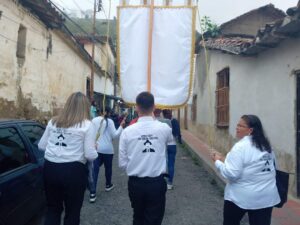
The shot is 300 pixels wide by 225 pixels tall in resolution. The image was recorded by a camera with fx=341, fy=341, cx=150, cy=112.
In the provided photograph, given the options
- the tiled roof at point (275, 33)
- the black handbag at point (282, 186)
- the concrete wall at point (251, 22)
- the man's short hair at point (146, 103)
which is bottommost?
the black handbag at point (282, 186)

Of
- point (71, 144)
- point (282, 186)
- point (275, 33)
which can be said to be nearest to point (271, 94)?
point (275, 33)

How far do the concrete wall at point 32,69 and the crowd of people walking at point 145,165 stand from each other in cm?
658

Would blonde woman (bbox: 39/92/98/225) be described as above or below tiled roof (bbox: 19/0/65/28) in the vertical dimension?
below

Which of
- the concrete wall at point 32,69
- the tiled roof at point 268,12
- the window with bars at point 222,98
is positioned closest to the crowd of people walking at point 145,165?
the concrete wall at point 32,69

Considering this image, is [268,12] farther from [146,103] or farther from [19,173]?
[19,173]

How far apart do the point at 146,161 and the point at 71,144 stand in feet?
2.56

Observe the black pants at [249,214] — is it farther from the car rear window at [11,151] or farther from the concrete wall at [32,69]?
the concrete wall at [32,69]

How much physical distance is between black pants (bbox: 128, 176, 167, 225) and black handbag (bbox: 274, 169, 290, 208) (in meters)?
1.03

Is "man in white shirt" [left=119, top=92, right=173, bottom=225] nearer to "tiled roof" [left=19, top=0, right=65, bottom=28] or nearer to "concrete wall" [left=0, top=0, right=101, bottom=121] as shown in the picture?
"concrete wall" [left=0, top=0, right=101, bottom=121]

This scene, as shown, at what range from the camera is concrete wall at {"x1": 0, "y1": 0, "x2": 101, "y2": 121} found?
30.7ft

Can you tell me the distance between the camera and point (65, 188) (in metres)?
3.24

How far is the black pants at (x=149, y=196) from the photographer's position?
118 inches

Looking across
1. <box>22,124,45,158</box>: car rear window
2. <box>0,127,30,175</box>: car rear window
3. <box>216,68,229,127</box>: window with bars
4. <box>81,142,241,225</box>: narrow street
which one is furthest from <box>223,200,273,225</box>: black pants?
<box>216,68,229,127</box>: window with bars

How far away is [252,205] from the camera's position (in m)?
2.90
